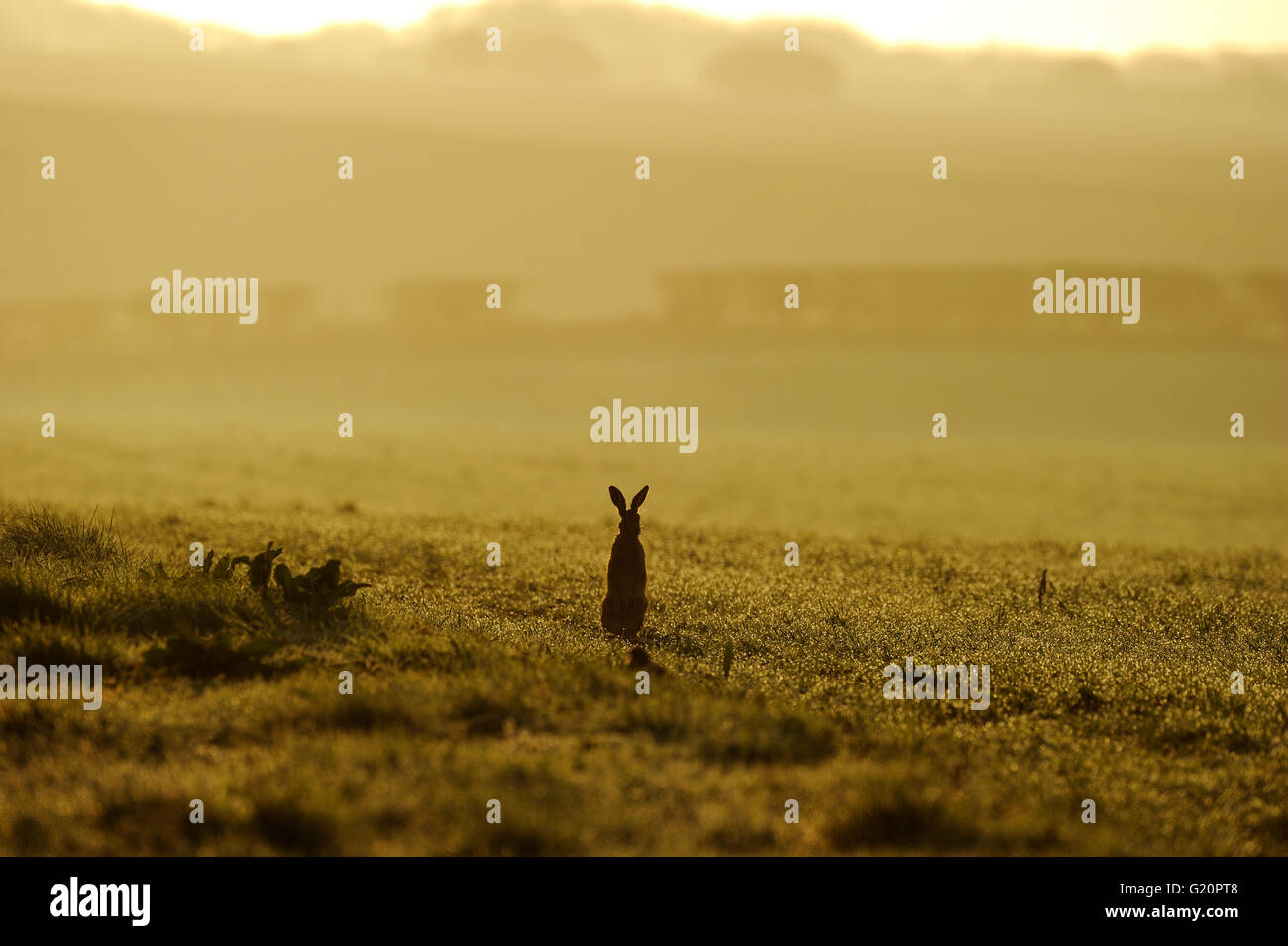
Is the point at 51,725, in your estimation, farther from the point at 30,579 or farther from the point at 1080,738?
the point at 1080,738

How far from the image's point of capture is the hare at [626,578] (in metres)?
13.7

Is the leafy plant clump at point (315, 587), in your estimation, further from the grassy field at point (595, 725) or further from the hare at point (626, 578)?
the hare at point (626, 578)

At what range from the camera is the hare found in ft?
44.9

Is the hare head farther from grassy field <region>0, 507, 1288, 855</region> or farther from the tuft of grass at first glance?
the tuft of grass

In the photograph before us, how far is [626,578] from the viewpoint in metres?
13.8

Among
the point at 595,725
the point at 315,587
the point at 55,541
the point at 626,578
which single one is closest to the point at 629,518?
the point at 626,578

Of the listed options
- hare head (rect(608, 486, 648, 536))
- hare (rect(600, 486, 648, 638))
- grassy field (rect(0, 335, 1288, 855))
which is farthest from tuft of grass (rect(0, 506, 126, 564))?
hare head (rect(608, 486, 648, 536))

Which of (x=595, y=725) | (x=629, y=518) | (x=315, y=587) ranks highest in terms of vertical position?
(x=629, y=518)

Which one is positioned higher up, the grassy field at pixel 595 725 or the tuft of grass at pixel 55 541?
the tuft of grass at pixel 55 541

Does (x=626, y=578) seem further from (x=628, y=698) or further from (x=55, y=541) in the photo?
(x=55, y=541)

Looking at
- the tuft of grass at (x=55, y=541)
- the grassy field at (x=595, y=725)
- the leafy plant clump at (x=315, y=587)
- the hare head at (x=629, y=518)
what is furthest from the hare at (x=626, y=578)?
the tuft of grass at (x=55, y=541)

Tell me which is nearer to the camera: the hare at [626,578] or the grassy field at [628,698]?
the grassy field at [628,698]
